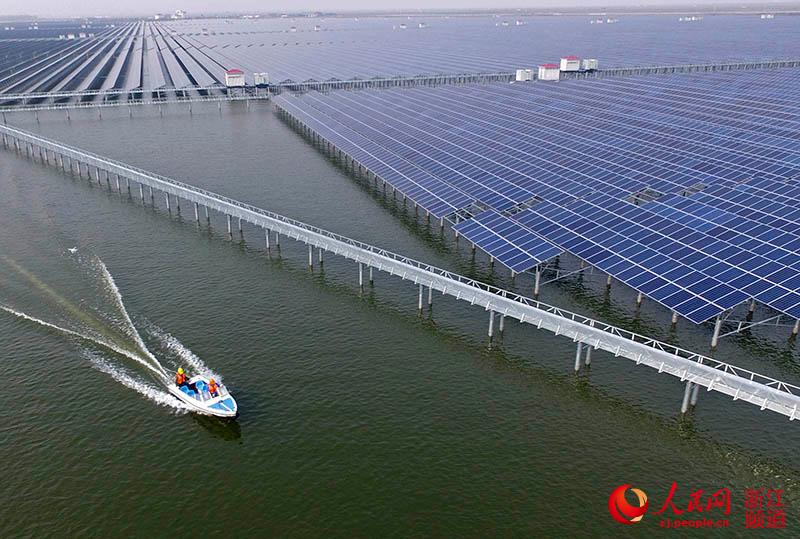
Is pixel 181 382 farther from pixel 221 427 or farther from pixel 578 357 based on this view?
pixel 578 357

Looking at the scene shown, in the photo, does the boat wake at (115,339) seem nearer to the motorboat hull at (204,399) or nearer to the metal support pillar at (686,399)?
the motorboat hull at (204,399)

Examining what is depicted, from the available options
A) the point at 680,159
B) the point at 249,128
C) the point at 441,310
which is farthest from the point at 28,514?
the point at 249,128

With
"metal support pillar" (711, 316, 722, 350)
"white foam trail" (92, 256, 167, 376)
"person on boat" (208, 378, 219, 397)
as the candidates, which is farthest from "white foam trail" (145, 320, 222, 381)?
"metal support pillar" (711, 316, 722, 350)

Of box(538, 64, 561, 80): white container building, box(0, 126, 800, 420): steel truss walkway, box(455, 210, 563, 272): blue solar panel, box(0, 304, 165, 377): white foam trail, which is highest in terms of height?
box(538, 64, 561, 80): white container building

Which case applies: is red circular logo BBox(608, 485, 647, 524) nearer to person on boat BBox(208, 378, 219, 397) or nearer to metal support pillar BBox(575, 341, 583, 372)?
metal support pillar BBox(575, 341, 583, 372)

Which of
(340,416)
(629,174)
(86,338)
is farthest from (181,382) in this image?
(629,174)

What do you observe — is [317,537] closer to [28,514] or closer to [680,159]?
[28,514]

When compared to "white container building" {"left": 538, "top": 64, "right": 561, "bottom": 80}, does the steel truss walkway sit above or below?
below
